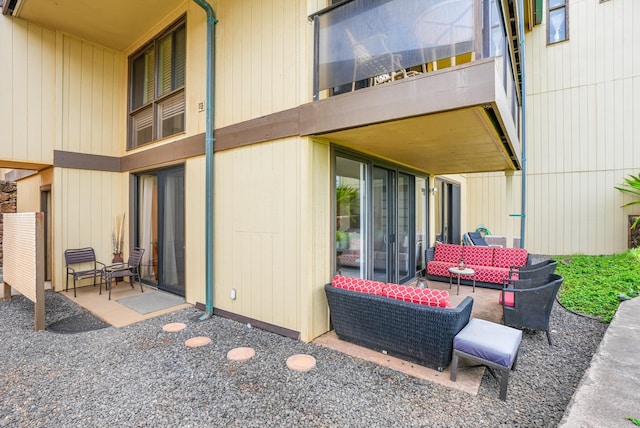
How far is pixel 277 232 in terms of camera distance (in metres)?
3.84

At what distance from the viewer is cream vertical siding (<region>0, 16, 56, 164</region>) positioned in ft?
17.5

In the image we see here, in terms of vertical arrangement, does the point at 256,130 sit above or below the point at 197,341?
above

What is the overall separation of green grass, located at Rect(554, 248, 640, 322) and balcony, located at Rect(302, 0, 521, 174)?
2645mm

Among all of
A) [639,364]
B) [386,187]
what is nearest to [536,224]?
[386,187]

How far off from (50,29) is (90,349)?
5.83 m

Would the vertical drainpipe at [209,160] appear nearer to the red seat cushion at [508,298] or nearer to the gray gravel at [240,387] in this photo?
the gray gravel at [240,387]

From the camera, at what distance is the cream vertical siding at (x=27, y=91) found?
5336 mm

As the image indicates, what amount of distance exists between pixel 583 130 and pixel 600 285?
6144 millimetres

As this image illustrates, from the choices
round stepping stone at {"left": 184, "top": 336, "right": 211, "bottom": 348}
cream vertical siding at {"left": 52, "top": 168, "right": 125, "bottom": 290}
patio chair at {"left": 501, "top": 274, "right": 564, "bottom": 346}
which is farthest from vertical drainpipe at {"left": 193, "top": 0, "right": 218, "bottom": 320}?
patio chair at {"left": 501, "top": 274, "right": 564, "bottom": 346}

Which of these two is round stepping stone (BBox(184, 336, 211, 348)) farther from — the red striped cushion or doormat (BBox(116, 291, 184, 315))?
the red striped cushion

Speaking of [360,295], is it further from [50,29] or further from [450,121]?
[50,29]

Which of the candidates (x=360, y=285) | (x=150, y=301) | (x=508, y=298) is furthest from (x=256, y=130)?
(x=508, y=298)

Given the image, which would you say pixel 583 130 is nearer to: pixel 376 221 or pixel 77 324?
Answer: pixel 376 221

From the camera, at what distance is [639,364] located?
2510mm
